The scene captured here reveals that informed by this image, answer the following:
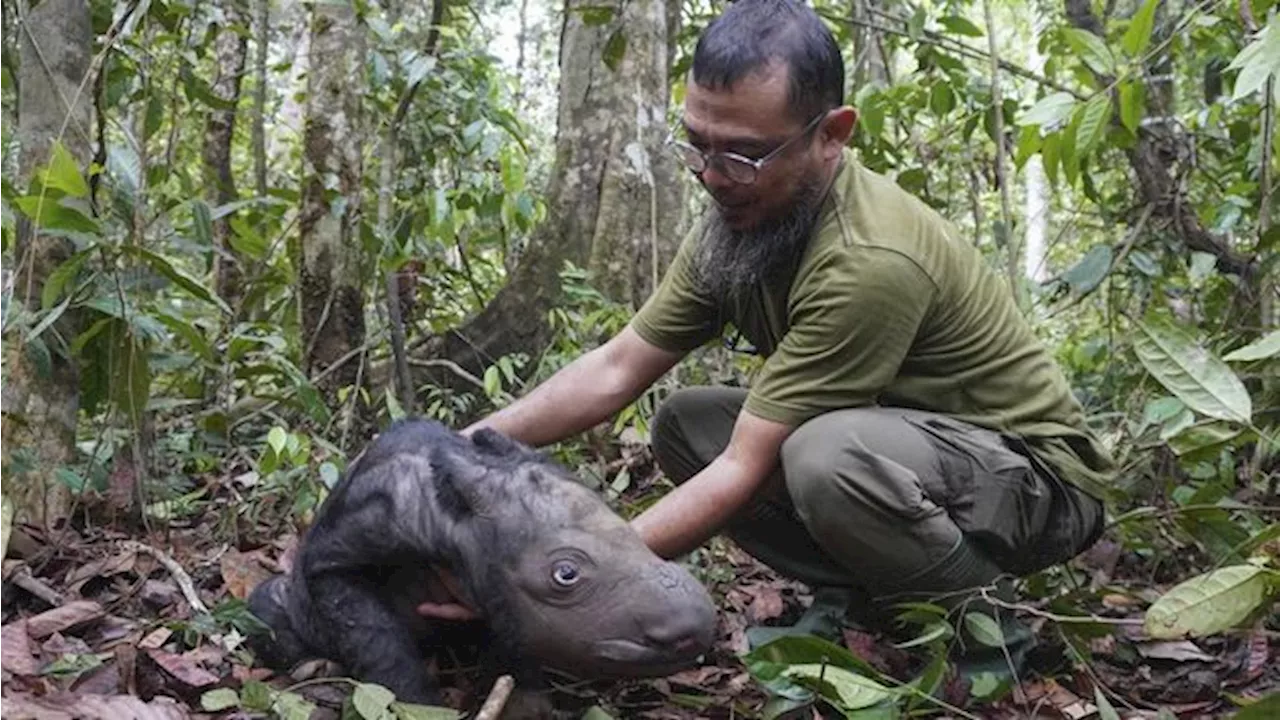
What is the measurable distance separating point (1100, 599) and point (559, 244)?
313 cm

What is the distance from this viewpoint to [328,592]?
3.24 metres

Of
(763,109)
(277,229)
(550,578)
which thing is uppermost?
(763,109)

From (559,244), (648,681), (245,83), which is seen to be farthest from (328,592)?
(245,83)

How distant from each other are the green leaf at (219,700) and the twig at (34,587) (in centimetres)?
92

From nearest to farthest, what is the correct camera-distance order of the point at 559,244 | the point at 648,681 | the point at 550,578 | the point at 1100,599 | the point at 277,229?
the point at 550,578, the point at 648,681, the point at 1100,599, the point at 277,229, the point at 559,244

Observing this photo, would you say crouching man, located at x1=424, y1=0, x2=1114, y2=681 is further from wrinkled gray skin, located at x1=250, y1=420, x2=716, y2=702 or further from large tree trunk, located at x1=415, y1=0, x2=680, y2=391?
large tree trunk, located at x1=415, y1=0, x2=680, y2=391

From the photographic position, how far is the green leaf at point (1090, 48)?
3578mm

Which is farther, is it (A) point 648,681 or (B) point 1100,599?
(B) point 1100,599

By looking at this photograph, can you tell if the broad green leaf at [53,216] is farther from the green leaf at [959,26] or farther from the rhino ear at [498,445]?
the green leaf at [959,26]

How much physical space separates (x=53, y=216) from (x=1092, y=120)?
2.69 metres

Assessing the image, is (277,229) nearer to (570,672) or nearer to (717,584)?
(717,584)

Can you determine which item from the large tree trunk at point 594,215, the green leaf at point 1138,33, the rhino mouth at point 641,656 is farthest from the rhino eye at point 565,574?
the large tree trunk at point 594,215

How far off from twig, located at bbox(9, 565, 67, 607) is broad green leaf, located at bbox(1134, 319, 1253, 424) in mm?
2763

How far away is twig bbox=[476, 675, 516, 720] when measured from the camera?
2.70 meters
